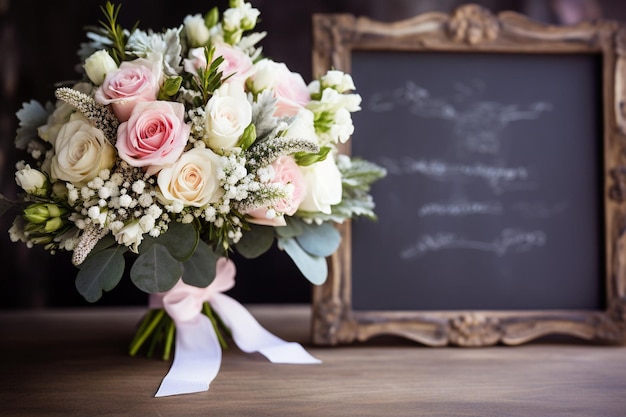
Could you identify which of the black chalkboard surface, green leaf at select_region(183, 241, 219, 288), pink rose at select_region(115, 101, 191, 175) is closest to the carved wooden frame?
the black chalkboard surface

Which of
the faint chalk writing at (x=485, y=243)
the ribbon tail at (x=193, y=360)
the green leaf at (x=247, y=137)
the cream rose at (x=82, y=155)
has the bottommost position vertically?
the ribbon tail at (x=193, y=360)

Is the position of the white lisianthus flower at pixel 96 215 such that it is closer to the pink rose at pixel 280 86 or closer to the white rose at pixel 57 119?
the white rose at pixel 57 119

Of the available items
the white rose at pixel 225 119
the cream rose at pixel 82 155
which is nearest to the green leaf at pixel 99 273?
the cream rose at pixel 82 155

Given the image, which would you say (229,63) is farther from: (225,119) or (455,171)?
(455,171)

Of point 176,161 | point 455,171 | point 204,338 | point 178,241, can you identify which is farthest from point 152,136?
point 455,171

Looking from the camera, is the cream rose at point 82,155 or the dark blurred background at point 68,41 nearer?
the cream rose at point 82,155

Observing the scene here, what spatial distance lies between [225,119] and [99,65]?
22cm

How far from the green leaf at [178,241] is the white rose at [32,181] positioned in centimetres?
17

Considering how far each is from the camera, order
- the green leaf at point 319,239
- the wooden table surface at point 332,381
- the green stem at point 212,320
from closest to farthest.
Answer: the wooden table surface at point 332,381 → the green leaf at point 319,239 → the green stem at point 212,320

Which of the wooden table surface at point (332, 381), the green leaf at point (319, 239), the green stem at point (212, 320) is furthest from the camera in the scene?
the green stem at point (212, 320)

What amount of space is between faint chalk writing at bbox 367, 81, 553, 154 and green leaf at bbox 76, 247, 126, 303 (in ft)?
1.96

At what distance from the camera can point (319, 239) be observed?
3.28ft

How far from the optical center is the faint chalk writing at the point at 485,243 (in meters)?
1.13

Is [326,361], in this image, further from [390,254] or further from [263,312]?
[263,312]
